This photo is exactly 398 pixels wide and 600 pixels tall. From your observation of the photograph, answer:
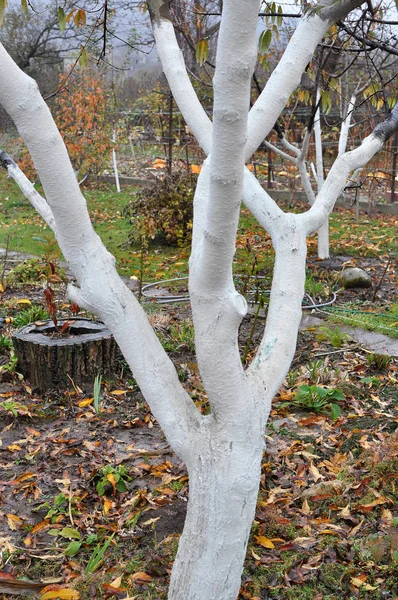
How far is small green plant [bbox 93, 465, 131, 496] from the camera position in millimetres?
3256

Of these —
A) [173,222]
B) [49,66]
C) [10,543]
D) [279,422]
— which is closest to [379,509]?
[279,422]

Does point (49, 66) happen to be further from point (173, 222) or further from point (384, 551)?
point (384, 551)

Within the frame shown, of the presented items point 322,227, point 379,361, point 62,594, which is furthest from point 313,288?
point 62,594

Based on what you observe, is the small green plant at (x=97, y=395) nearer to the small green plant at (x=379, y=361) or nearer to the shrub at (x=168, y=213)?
the small green plant at (x=379, y=361)

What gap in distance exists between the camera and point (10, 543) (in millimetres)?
2852

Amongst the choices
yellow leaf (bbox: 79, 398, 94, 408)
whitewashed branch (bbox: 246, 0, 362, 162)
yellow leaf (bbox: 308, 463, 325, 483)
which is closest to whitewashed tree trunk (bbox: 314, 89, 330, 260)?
yellow leaf (bbox: 79, 398, 94, 408)

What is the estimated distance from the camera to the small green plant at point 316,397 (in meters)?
4.12

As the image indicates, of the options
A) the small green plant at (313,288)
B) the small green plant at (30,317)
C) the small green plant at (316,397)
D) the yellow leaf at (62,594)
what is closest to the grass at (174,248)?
the small green plant at (313,288)

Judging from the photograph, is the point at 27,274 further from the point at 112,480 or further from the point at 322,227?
the point at 112,480

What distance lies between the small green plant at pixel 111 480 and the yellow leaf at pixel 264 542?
777 mm

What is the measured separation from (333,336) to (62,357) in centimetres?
217

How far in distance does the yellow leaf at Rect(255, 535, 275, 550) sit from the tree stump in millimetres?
2033

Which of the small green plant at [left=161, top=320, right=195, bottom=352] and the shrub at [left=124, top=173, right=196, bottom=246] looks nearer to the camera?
the small green plant at [left=161, top=320, right=195, bottom=352]

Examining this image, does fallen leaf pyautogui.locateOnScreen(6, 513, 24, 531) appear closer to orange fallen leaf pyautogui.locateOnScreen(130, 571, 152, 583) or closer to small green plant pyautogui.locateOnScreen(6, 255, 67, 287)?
orange fallen leaf pyautogui.locateOnScreen(130, 571, 152, 583)
